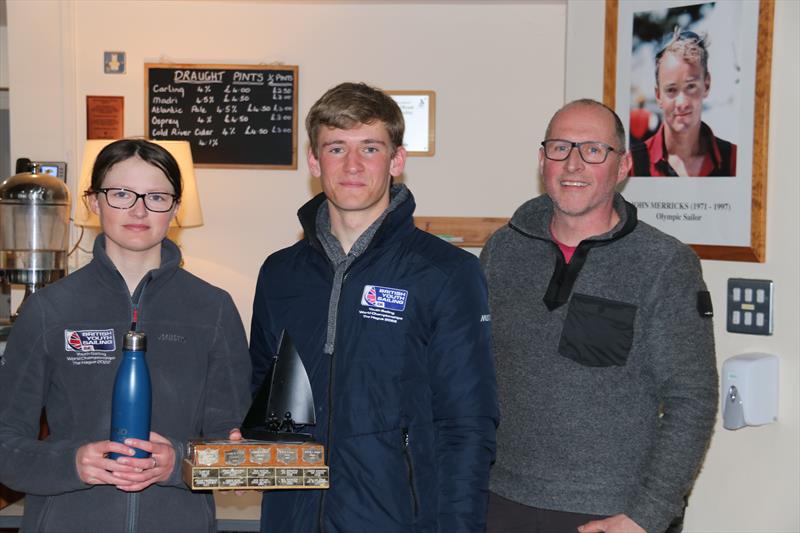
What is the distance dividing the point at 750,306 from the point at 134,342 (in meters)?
1.57

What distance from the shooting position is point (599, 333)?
191cm

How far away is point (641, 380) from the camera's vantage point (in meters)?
1.93

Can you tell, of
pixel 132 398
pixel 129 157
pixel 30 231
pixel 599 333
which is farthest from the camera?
pixel 30 231

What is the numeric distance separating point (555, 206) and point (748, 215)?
66cm

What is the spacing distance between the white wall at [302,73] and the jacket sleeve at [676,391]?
9.31 ft

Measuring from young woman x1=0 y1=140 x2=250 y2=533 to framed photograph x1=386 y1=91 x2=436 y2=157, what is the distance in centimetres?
294

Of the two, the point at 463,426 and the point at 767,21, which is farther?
the point at 767,21

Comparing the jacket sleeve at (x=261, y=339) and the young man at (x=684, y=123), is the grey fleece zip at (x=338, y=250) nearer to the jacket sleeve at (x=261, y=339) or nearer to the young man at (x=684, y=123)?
the jacket sleeve at (x=261, y=339)

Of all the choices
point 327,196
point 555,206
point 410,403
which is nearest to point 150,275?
point 327,196

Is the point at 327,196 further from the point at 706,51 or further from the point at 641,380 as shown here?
the point at 706,51

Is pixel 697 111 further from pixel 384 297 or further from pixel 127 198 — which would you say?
pixel 127 198

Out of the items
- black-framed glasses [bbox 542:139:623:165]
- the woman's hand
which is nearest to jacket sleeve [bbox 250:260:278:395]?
the woman's hand

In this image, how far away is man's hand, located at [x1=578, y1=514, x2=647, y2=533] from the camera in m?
1.84

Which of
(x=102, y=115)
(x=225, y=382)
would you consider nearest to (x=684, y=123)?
(x=225, y=382)
